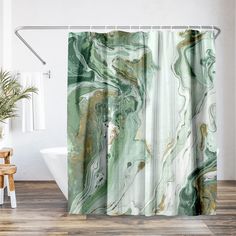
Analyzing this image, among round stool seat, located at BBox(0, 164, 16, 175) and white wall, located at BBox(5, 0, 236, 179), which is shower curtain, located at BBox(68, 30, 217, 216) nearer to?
round stool seat, located at BBox(0, 164, 16, 175)

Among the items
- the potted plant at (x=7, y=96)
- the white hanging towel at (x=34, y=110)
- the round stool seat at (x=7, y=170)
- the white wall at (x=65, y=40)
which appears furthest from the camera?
the white wall at (x=65, y=40)

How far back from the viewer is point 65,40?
16.5ft

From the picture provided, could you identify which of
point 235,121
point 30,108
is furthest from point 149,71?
point 235,121

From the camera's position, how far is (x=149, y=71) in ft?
10.6

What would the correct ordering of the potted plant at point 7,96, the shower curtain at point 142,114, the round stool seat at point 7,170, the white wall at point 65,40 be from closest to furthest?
the shower curtain at point 142,114 < the round stool seat at point 7,170 < the potted plant at point 7,96 < the white wall at point 65,40

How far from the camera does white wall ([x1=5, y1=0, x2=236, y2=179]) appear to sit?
16.4 ft

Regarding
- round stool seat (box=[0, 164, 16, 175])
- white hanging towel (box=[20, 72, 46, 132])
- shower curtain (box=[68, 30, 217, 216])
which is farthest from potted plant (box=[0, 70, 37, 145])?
shower curtain (box=[68, 30, 217, 216])

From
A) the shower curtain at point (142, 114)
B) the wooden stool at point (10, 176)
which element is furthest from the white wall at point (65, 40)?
the shower curtain at point (142, 114)

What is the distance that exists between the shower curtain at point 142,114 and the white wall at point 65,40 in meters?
1.85

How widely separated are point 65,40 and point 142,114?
2222mm

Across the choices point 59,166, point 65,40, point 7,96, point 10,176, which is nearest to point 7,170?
point 10,176

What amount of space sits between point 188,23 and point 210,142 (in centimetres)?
232

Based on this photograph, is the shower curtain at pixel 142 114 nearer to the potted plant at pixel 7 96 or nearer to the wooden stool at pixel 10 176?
the wooden stool at pixel 10 176

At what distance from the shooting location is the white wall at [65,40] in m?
4.99
